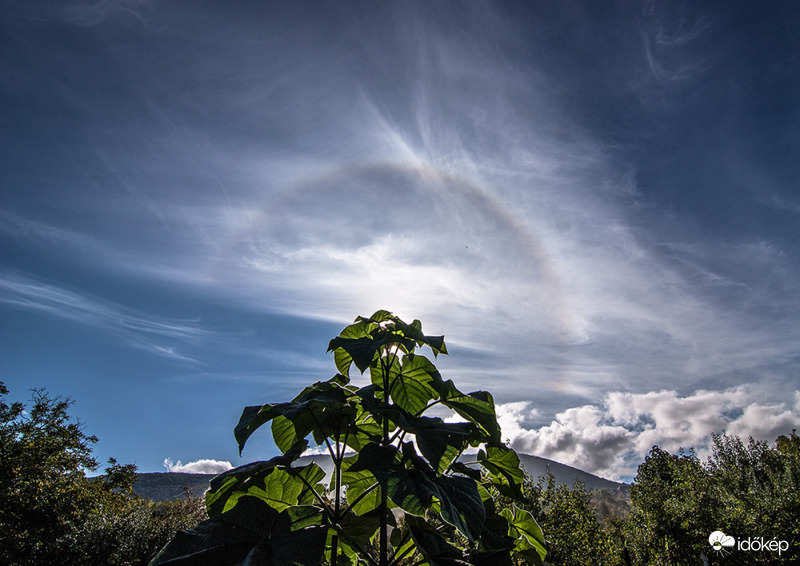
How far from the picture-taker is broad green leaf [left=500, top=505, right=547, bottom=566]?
1802 mm

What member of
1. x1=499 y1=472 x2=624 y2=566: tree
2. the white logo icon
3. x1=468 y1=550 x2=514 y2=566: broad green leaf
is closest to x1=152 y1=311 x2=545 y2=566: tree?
x1=468 y1=550 x2=514 y2=566: broad green leaf

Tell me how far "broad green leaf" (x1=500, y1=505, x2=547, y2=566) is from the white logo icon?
17936 millimetres

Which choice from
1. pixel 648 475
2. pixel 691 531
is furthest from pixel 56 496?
pixel 648 475

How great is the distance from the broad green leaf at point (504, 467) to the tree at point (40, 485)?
21.3 metres

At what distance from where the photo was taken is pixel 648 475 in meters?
35.5

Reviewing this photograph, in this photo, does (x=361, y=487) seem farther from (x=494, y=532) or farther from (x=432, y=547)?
(x=494, y=532)

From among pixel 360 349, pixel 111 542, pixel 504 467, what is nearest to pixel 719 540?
pixel 504 467

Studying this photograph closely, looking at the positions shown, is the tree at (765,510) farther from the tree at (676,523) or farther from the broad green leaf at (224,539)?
the broad green leaf at (224,539)

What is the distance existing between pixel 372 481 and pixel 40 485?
25.9 m

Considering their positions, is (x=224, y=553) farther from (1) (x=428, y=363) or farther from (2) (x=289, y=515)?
(1) (x=428, y=363)

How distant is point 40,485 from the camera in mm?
18922

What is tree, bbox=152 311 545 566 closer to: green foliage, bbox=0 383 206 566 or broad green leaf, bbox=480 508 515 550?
broad green leaf, bbox=480 508 515 550

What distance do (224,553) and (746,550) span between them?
69.1 ft

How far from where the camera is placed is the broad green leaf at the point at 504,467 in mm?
1834
